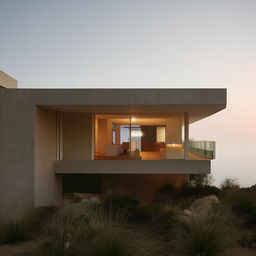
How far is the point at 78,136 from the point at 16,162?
2.88 meters

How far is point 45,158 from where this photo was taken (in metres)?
8.36

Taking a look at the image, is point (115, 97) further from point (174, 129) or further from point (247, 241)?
point (174, 129)

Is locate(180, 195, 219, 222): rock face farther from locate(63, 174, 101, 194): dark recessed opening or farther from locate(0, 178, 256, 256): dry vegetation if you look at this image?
locate(63, 174, 101, 194): dark recessed opening

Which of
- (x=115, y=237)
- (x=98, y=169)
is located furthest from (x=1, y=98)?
(x=115, y=237)

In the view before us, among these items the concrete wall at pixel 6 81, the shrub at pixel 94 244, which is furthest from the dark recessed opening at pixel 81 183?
the shrub at pixel 94 244

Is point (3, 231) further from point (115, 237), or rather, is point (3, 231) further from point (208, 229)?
point (208, 229)

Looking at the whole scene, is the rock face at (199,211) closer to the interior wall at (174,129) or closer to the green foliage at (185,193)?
the green foliage at (185,193)

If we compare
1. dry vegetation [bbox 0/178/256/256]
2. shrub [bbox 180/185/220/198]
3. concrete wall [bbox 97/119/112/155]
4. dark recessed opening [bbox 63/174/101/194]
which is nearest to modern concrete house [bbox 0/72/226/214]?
dark recessed opening [bbox 63/174/101/194]

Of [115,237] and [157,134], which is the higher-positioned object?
[157,134]

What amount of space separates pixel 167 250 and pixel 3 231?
3.42 metres

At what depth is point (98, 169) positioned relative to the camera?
8727 mm

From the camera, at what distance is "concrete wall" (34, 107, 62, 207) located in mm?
7781

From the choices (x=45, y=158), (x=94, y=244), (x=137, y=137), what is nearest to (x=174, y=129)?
(x=137, y=137)

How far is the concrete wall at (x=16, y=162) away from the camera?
7.56 metres
